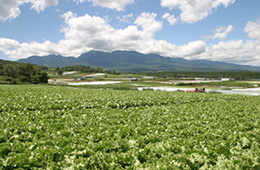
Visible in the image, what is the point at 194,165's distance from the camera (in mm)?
6750

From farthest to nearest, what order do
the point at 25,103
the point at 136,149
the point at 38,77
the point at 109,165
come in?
the point at 38,77 → the point at 25,103 → the point at 136,149 → the point at 109,165

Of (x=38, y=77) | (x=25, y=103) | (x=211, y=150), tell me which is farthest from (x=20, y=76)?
(x=211, y=150)

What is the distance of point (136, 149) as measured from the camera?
7.79m

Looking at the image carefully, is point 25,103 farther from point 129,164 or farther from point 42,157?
point 129,164

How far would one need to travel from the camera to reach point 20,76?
333 feet

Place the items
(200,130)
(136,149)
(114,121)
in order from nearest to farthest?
(136,149) → (200,130) → (114,121)

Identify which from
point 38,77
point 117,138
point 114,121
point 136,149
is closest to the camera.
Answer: point 136,149

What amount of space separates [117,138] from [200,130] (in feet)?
18.6

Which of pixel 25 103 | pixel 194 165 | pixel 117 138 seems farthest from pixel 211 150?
pixel 25 103

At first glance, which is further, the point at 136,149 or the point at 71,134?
the point at 71,134

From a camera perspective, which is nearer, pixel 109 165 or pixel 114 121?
pixel 109 165

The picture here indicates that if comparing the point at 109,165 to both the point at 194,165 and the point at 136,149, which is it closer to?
the point at 136,149

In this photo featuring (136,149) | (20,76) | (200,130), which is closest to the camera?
(136,149)

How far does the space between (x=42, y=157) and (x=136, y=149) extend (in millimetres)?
3891
